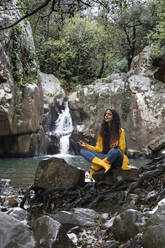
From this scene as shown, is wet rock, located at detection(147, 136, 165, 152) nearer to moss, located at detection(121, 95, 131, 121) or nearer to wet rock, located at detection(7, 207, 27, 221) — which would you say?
moss, located at detection(121, 95, 131, 121)

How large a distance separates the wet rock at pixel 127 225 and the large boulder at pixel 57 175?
1913mm

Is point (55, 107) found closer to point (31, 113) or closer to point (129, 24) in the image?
point (31, 113)

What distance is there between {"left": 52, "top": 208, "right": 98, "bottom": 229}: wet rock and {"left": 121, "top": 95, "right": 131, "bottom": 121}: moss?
13370 millimetres

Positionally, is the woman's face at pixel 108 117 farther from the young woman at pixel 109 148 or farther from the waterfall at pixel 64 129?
the waterfall at pixel 64 129

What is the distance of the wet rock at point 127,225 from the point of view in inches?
124

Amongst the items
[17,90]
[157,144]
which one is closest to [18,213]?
[17,90]

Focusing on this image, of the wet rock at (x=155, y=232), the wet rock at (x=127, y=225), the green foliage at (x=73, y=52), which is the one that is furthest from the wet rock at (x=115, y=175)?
the green foliage at (x=73, y=52)

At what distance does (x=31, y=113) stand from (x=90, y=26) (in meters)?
14.9

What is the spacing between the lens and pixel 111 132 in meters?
5.11

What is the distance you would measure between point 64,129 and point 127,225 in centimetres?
1591

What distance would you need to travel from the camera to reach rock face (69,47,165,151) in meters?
16.6

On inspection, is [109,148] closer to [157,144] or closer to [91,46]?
[157,144]

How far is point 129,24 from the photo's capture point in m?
22.5

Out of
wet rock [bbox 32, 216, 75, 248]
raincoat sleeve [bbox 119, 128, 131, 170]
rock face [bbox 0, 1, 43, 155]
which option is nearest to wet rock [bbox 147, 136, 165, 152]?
rock face [bbox 0, 1, 43, 155]
